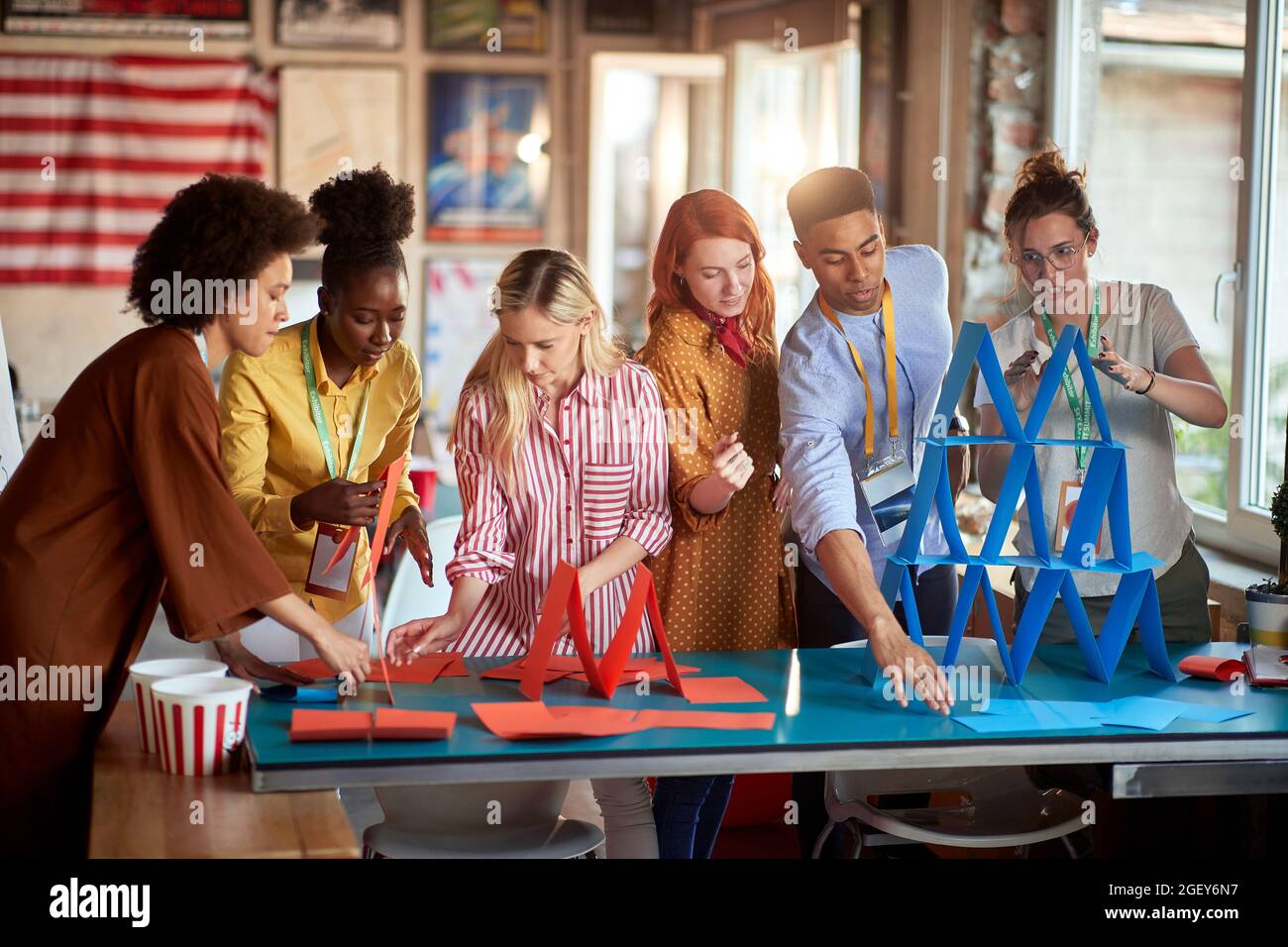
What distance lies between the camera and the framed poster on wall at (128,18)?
20.3ft

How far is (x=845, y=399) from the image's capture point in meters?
2.51

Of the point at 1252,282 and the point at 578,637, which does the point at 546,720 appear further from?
the point at 1252,282

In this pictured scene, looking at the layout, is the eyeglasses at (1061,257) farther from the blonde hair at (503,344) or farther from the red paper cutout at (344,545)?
the red paper cutout at (344,545)

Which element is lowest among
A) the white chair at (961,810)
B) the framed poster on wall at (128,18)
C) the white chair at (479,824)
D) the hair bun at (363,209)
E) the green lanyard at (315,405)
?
the white chair at (961,810)

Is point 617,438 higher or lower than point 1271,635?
higher

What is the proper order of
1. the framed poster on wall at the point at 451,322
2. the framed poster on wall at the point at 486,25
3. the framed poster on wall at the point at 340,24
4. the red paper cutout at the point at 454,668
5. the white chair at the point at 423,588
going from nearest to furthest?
the red paper cutout at the point at 454,668
the white chair at the point at 423,588
the framed poster on wall at the point at 340,24
the framed poster on wall at the point at 486,25
the framed poster on wall at the point at 451,322

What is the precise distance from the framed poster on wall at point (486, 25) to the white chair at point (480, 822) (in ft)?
16.2

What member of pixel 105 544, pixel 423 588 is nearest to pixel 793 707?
pixel 105 544

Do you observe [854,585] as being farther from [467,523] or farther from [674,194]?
[674,194]

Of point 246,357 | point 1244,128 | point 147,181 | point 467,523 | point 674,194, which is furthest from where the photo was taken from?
point 674,194

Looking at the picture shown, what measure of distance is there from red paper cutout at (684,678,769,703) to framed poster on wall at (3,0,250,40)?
5171 millimetres

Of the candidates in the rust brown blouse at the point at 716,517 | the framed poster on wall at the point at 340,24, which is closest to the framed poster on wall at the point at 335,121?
the framed poster on wall at the point at 340,24
